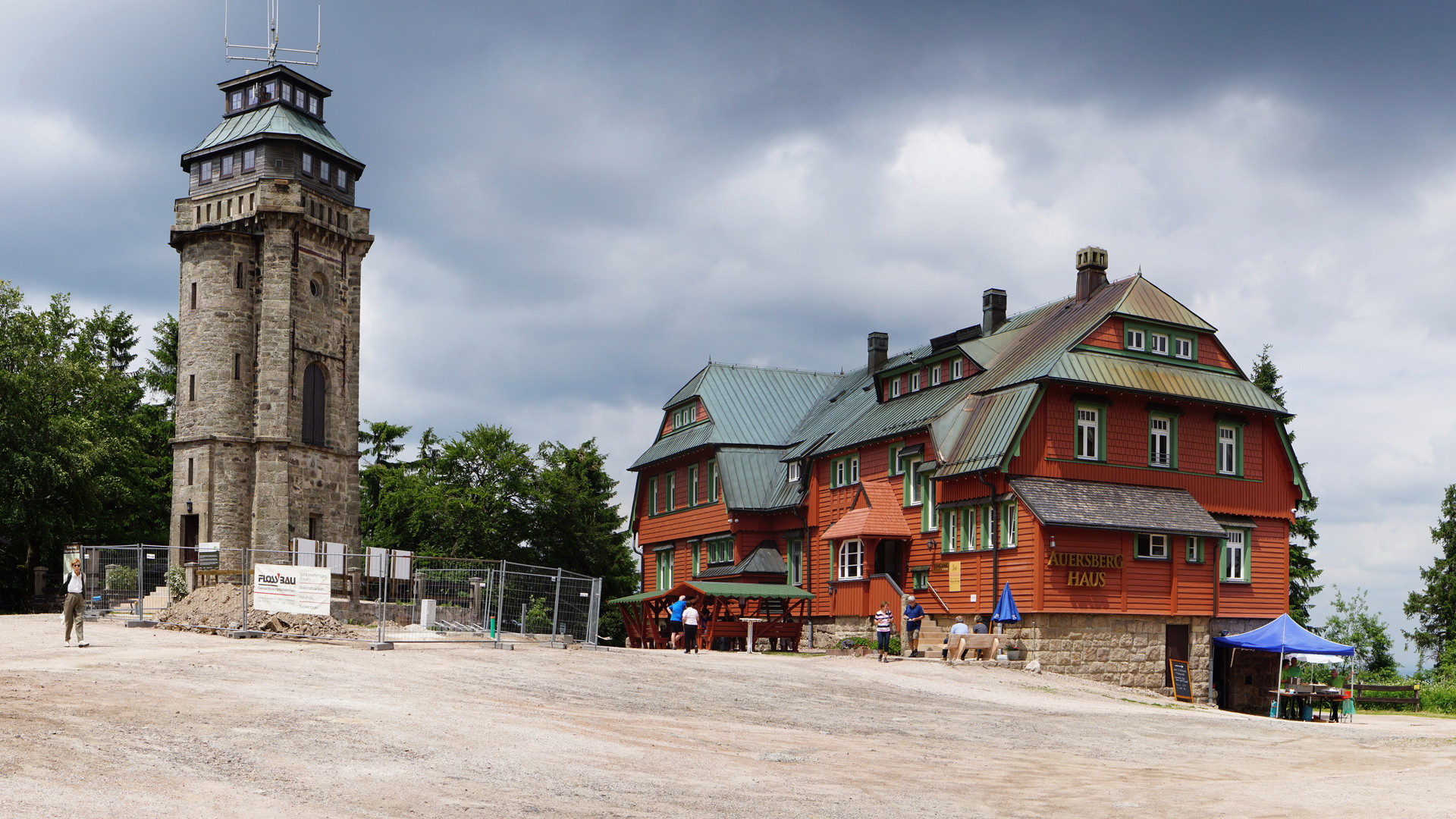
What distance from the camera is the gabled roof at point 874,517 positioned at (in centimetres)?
3953

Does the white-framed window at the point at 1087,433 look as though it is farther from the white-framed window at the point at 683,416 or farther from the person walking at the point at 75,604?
the person walking at the point at 75,604

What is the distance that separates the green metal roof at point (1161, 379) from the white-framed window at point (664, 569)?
22094 mm

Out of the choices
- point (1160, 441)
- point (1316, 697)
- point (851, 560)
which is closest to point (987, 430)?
point (1160, 441)

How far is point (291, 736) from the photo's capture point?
13531 mm

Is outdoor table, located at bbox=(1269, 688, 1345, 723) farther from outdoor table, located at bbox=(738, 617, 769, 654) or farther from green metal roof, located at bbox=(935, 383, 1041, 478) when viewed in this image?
outdoor table, located at bbox=(738, 617, 769, 654)

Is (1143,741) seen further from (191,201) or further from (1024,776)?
(191,201)

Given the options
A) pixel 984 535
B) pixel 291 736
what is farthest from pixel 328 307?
pixel 291 736

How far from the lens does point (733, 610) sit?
45.9 metres

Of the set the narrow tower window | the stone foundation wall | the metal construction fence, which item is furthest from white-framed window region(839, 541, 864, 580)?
the narrow tower window

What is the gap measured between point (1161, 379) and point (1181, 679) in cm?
855

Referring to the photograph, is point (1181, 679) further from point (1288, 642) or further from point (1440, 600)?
point (1440, 600)

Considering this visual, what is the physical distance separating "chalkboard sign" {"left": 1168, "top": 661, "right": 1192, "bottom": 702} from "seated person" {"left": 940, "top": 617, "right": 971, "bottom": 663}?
19.5ft

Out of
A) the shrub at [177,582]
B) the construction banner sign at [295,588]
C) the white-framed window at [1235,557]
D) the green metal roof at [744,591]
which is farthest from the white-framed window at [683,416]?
the construction banner sign at [295,588]

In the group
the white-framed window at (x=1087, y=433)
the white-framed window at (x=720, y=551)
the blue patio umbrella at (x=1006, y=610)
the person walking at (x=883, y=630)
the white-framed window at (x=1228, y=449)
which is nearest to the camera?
the person walking at (x=883, y=630)
